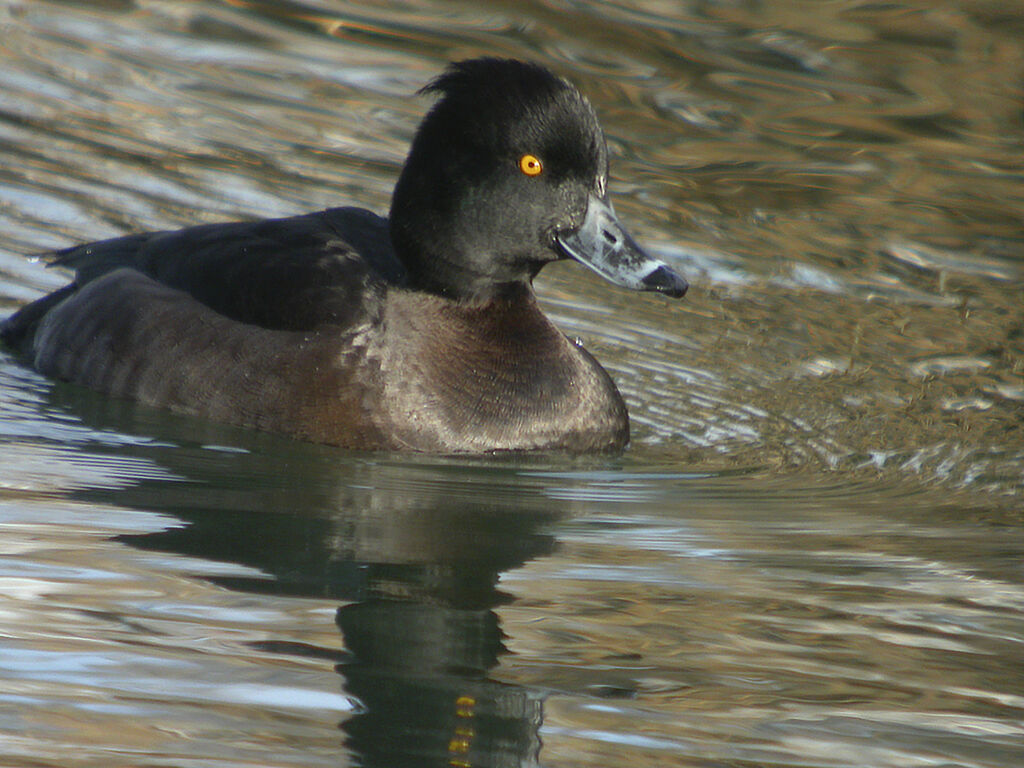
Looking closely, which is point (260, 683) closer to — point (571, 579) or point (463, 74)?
point (571, 579)

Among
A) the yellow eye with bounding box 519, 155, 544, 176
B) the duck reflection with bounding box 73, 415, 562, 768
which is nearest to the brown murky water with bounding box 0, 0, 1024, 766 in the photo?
the duck reflection with bounding box 73, 415, 562, 768

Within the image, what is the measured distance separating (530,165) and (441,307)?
620 millimetres

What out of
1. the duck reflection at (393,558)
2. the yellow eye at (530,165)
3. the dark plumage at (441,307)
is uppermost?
the yellow eye at (530,165)

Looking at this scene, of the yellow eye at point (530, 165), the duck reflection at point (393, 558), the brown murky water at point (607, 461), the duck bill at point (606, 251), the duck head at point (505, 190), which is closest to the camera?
the duck reflection at point (393, 558)

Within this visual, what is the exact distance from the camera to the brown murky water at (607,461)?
3.21 meters

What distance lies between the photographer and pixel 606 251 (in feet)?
18.1

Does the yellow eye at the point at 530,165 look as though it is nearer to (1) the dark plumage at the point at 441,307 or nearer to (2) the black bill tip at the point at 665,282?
(1) the dark plumage at the point at 441,307

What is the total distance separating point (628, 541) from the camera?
14.7ft

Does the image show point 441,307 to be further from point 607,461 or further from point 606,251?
point 607,461

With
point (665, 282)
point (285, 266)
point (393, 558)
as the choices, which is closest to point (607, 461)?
point (665, 282)

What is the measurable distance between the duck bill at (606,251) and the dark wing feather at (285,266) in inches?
26.1

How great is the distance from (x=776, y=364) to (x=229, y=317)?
7.74 feet

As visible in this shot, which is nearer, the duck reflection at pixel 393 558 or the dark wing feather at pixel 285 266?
the duck reflection at pixel 393 558

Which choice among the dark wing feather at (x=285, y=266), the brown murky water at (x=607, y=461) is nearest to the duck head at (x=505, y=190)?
the dark wing feather at (x=285, y=266)
